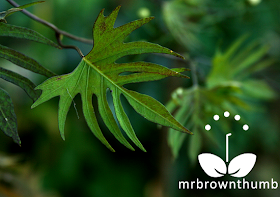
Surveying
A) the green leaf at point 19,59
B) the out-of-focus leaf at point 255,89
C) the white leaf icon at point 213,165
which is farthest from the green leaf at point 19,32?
the out-of-focus leaf at point 255,89

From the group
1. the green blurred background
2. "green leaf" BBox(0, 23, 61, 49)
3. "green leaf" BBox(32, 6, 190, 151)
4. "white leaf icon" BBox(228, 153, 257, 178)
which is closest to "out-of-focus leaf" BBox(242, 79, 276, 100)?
the green blurred background

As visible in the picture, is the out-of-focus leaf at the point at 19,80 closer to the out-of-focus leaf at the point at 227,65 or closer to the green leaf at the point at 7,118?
the green leaf at the point at 7,118

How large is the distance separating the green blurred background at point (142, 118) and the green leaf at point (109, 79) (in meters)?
0.44

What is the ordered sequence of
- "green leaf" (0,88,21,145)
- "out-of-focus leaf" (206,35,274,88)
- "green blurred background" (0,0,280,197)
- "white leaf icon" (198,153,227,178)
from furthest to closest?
"green blurred background" (0,0,280,197)
"out-of-focus leaf" (206,35,274,88)
"white leaf icon" (198,153,227,178)
"green leaf" (0,88,21,145)

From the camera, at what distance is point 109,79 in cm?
41

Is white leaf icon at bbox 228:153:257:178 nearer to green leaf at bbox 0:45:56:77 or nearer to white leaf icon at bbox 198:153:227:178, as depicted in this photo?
white leaf icon at bbox 198:153:227:178

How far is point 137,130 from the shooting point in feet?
3.96

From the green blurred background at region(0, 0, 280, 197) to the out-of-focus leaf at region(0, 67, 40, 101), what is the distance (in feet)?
1.57

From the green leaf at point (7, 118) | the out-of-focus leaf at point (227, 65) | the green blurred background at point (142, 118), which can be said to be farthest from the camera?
the green blurred background at point (142, 118)

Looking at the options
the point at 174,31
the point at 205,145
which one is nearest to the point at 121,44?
the point at 174,31

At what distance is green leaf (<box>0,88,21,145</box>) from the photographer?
0.36 metres

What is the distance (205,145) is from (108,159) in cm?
51

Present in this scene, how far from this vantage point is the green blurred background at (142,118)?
99 centimetres

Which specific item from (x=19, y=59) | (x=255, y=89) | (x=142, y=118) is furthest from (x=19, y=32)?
(x=142, y=118)
